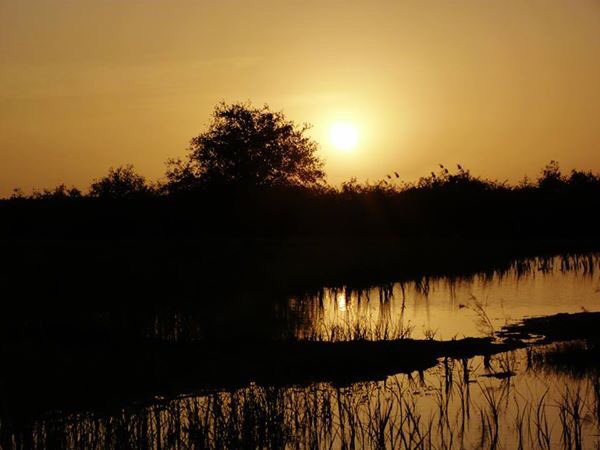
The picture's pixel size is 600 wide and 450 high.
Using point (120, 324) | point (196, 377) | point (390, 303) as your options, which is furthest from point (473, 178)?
point (196, 377)

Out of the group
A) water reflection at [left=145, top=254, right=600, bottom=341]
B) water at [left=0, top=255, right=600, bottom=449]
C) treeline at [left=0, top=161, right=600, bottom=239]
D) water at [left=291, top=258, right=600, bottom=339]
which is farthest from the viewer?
treeline at [left=0, top=161, right=600, bottom=239]

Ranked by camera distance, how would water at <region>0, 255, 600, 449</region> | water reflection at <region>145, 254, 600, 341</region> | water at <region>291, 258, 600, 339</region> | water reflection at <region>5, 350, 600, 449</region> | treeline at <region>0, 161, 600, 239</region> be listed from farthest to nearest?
treeline at <region>0, 161, 600, 239</region>, water at <region>291, 258, 600, 339</region>, water reflection at <region>145, 254, 600, 341</region>, water at <region>0, 255, 600, 449</region>, water reflection at <region>5, 350, 600, 449</region>

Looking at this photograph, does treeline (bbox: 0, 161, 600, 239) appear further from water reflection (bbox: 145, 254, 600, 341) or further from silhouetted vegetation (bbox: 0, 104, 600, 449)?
water reflection (bbox: 145, 254, 600, 341)

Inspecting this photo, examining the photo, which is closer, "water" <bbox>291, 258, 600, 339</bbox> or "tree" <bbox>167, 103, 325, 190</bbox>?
"water" <bbox>291, 258, 600, 339</bbox>

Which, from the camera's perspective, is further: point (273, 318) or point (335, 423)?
point (273, 318)

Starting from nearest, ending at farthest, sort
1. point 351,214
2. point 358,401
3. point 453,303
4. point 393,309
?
1. point 358,401
2. point 393,309
3. point 453,303
4. point 351,214

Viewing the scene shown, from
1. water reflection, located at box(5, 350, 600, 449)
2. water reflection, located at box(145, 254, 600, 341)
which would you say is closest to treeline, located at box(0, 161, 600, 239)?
water reflection, located at box(145, 254, 600, 341)

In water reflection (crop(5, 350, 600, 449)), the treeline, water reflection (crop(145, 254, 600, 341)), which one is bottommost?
water reflection (crop(5, 350, 600, 449))

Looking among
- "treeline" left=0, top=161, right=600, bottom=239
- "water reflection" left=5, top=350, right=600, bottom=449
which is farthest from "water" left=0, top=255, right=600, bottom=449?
"treeline" left=0, top=161, right=600, bottom=239

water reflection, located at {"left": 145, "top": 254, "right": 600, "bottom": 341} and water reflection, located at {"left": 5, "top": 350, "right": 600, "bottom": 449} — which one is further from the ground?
water reflection, located at {"left": 145, "top": 254, "right": 600, "bottom": 341}

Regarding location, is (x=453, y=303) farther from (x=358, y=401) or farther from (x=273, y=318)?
(x=358, y=401)

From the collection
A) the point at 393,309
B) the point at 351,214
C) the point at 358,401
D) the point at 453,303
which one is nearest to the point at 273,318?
the point at 393,309

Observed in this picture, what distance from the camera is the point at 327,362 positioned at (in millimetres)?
13820

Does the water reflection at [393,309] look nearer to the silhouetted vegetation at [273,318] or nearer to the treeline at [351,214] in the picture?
the silhouetted vegetation at [273,318]
